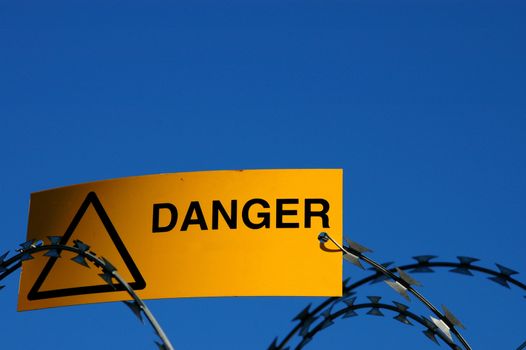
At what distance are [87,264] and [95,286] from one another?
0.95m

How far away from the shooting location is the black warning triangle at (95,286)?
40.8 feet

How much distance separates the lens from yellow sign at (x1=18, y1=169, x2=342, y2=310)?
39.5 ft

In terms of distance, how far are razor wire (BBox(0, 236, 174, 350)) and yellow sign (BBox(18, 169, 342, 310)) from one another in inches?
15.6

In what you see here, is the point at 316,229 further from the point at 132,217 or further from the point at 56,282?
the point at 56,282

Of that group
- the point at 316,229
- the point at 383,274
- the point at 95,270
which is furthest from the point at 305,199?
the point at 95,270

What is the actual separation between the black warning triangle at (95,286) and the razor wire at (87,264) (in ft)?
0.63

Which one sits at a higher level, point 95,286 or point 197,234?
point 197,234

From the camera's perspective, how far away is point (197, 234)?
12.4 metres

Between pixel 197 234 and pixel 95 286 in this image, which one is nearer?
pixel 197 234

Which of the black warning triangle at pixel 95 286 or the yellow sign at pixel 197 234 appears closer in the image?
the yellow sign at pixel 197 234

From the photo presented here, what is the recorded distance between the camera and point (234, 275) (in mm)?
12133

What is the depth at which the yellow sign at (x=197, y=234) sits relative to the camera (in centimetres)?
1203

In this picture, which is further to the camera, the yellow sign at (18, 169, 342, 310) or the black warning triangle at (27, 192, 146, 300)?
the black warning triangle at (27, 192, 146, 300)

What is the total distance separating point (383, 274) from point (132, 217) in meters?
2.81
